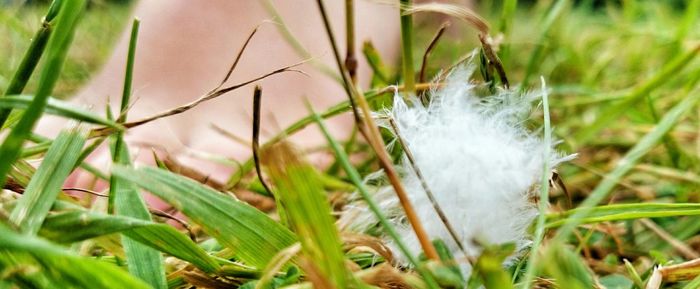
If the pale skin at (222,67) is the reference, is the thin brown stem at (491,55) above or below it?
below

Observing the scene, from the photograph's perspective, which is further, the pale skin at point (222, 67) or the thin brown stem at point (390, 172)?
the pale skin at point (222, 67)

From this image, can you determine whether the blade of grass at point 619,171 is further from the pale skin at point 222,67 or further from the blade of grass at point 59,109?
the pale skin at point 222,67

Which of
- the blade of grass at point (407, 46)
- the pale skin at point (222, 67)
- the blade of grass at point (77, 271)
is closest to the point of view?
the blade of grass at point (77, 271)

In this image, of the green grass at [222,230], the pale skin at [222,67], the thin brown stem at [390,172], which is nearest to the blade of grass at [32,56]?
the green grass at [222,230]

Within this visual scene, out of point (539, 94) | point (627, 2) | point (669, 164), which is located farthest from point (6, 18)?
point (627, 2)

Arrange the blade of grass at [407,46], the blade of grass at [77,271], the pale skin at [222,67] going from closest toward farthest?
the blade of grass at [77,271] < the blade of grass at [407,46] < the pale skin at [222,67]

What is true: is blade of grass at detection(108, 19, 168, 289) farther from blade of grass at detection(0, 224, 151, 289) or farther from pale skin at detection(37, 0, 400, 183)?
pale skin at detection(37, 0, 400, 183)
